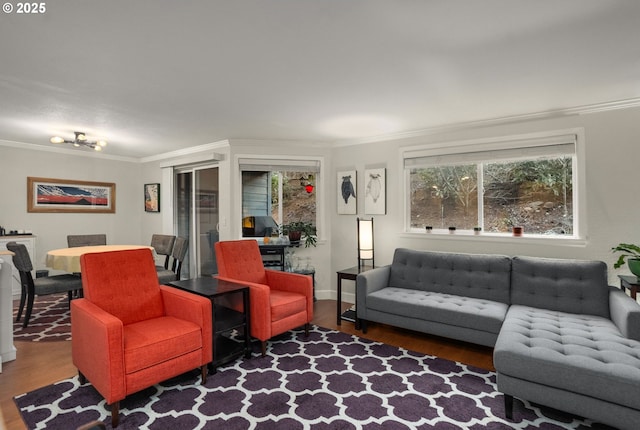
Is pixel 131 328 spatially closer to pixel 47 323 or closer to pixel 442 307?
pixel 47 323

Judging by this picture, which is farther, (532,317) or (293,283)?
(293,283)

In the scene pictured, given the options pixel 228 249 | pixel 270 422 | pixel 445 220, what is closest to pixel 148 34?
pixel 228 249

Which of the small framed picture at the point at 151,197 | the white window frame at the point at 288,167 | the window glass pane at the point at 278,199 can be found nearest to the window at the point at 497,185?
the white window frame at the point at 288,167

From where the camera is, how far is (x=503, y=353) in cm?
213

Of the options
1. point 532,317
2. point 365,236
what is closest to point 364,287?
point 365,236

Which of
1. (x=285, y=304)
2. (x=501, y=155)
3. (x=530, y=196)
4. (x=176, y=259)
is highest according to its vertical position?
(x=501, y=155)

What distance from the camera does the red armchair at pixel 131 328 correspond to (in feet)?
6.76

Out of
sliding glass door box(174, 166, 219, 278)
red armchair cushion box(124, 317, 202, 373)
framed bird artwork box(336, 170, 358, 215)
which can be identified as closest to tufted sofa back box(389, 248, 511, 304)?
framed bird artwork box(336, 170, 358, 215)

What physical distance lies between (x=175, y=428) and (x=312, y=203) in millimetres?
3540

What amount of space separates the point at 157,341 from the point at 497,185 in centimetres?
385

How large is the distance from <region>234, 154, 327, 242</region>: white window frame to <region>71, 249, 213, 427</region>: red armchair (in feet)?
7.14

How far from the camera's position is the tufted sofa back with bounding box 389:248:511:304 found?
341 centimetres

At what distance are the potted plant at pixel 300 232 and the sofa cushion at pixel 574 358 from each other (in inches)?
112

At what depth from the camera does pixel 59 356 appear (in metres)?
3.01
